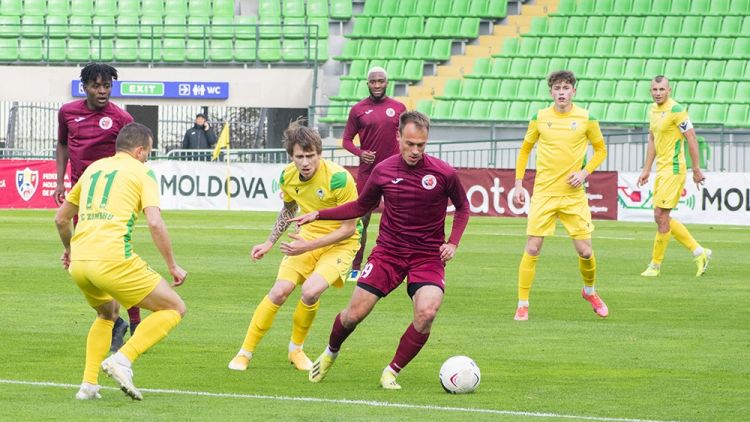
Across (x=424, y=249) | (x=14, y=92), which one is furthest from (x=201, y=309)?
(x=14, y=92)

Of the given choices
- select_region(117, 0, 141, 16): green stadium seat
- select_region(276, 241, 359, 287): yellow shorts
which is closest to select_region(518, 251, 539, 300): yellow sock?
select_region(276, 241, 359, 287): yellow shorts

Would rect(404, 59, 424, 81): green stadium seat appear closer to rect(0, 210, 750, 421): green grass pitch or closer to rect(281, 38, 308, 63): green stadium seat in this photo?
rect(281, 38, 308, 63): green stadium seat

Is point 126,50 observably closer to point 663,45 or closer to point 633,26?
point 633,26

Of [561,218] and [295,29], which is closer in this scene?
[561,218]

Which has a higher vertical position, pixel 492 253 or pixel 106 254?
pixel 106 254

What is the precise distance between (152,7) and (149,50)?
2.20 metres

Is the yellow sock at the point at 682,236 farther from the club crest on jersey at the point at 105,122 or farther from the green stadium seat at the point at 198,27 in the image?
the green stadium seat at the point at 198,27

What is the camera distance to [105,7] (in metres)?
40.1

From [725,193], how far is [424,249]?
733 inches

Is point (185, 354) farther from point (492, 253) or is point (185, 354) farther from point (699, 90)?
point (699, 90)

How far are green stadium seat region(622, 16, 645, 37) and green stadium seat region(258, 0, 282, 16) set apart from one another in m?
10.1

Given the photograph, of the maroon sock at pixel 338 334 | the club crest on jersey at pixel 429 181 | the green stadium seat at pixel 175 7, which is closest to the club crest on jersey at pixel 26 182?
the green stadium seat at pixel 175 7

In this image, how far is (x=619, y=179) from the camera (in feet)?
89.8

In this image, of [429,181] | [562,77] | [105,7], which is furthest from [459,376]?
[105,7]
